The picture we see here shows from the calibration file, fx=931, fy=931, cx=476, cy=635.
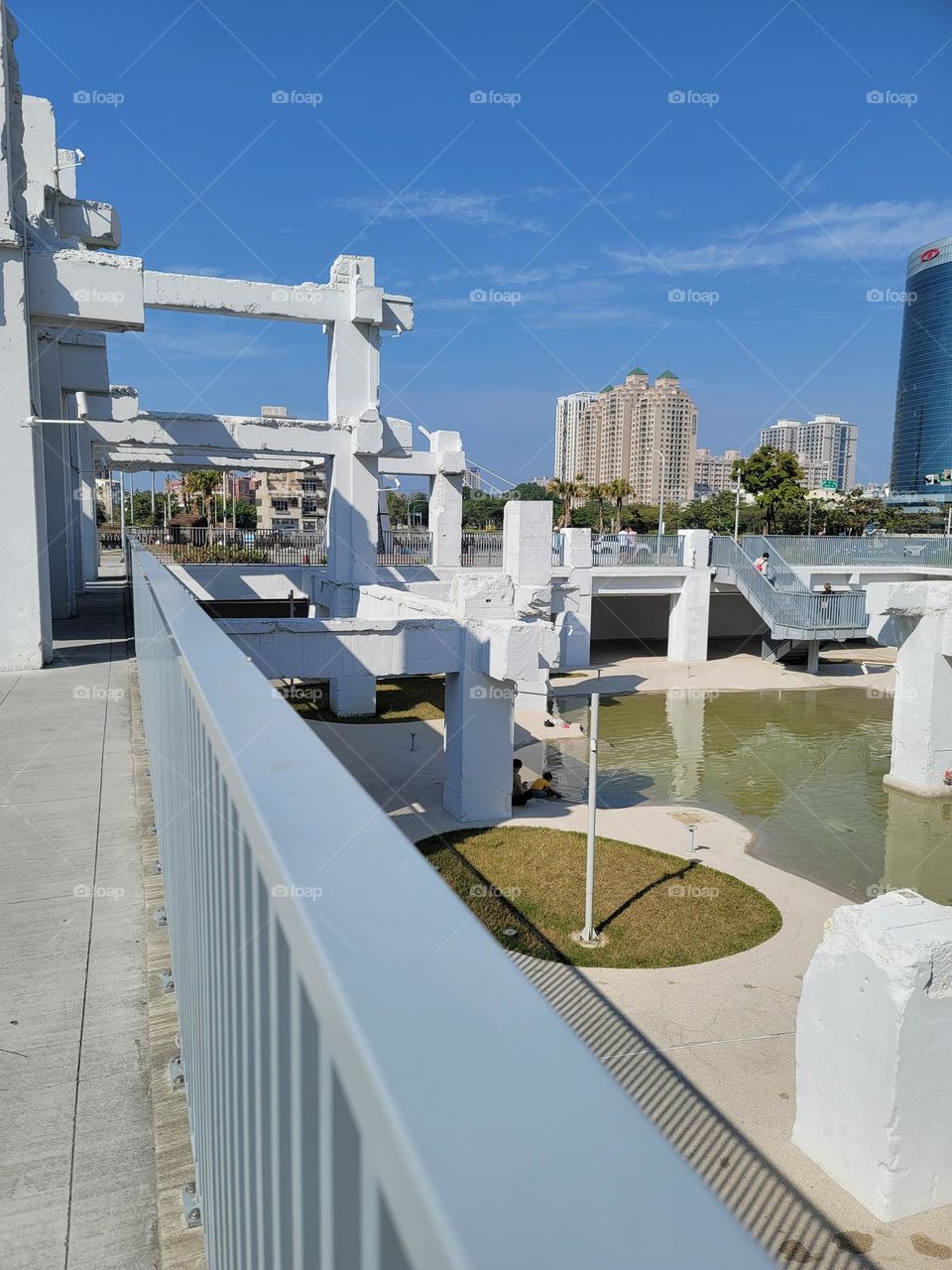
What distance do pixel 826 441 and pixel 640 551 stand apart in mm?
130337

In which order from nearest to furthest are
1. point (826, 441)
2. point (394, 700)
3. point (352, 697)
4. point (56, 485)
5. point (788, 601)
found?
point (56, 485) < point (352, 697) < point (394, 700) < point (788, 601) < point (826, 441)

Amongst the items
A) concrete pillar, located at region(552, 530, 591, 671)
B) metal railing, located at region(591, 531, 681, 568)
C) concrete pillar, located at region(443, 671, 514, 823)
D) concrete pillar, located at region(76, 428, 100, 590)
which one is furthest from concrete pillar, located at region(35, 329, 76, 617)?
metal railing, located at region(591, 531, 681, 568)

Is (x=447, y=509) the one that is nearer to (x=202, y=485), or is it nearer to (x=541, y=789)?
(x=541, y=789)

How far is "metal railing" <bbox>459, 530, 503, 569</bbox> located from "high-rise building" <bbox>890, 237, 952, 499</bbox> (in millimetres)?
82163

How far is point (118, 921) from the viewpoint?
4.73 metres

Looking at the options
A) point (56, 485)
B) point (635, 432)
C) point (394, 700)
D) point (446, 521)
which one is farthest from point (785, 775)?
point (635, 432)

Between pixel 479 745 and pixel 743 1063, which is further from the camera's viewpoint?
pixel 479 745

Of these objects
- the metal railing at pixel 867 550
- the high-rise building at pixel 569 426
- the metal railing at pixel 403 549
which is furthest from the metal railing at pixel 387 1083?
the high-rise building at pixel 569 426

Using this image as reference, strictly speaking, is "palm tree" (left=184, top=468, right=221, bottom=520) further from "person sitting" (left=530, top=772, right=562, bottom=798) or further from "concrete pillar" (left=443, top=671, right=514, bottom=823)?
"concrete pillar" (left=443, top=671, right=514, bottom=823)

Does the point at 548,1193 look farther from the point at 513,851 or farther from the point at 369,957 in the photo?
the point at 513,851

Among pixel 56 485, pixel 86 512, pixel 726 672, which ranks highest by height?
pixel 56 485

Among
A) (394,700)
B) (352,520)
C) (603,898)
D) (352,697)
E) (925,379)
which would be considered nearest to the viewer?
(603,898)

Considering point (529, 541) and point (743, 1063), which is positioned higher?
point (529, 541)

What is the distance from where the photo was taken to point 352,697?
24.1m
